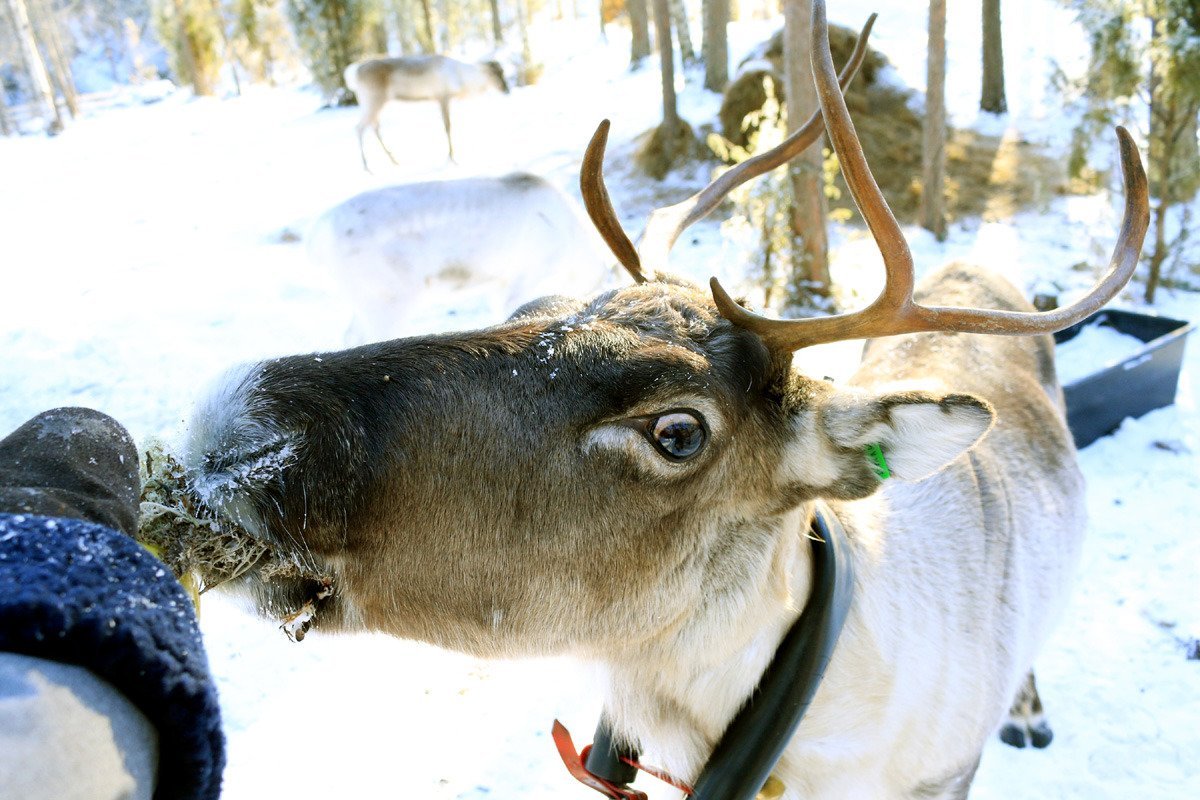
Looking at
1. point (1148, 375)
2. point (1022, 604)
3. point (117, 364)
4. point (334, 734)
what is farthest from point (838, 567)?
point (117, 364)

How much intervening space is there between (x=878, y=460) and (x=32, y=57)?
20.4 m

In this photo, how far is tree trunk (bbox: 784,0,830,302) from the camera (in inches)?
267

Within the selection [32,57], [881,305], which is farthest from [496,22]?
[881,305]

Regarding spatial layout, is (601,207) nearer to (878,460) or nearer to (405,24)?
(878,460)

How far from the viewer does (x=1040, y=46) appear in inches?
615

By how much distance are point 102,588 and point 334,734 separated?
3.17m

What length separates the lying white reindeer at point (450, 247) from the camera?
21.9 feet

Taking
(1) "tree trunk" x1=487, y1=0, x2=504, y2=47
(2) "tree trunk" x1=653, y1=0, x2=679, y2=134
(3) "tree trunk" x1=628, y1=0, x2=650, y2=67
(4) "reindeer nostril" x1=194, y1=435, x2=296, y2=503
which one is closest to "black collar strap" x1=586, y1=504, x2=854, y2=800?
(4) "reindeer nostril" x1=194, y1=435, x2=296, y2=503

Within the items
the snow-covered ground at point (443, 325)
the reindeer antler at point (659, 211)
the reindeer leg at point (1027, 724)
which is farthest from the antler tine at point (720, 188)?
the reindeer leg at point (1027, 724)

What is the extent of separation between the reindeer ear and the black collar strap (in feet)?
0.94

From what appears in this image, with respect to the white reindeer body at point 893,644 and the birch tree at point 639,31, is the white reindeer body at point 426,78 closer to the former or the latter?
the birch tree at point 639,31

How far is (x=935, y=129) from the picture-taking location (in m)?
8.96

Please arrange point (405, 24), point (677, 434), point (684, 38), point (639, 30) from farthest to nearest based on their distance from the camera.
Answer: point (405, 24) < point (639, 30) < point (684, 38) < point (677, 434)

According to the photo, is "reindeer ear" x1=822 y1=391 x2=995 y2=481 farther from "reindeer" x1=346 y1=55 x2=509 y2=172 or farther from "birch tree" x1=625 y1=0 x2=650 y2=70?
→ "birch tree" x1=625 y1=0 x2=650 y2=70
